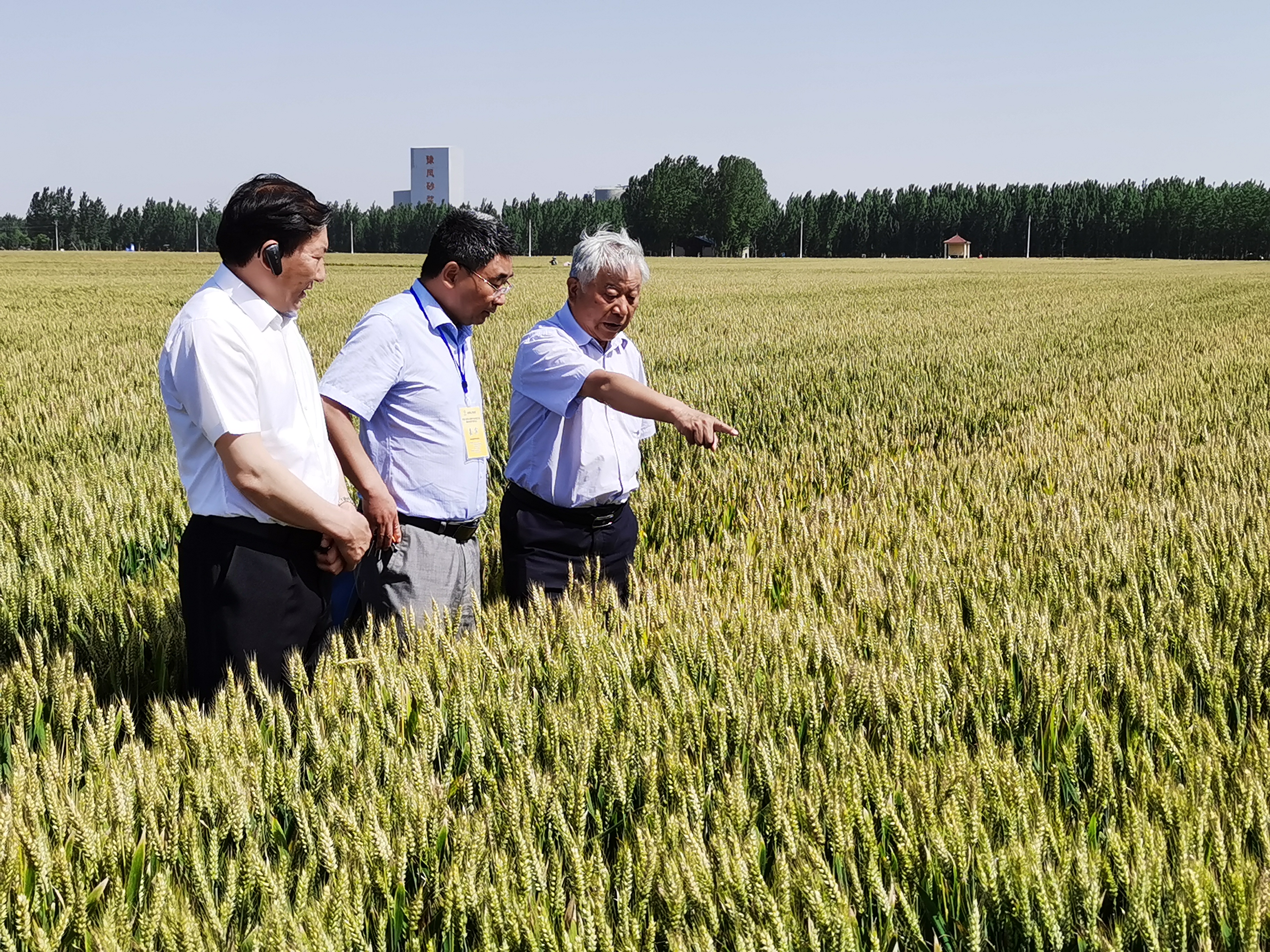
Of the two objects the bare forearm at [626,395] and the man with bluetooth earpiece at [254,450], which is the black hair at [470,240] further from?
the man with bluetooth earpiece at [254,450]

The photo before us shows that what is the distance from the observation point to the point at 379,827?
1.88 metres

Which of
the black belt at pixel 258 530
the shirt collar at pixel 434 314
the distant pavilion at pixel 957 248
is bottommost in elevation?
the black belt at pixel 258 530

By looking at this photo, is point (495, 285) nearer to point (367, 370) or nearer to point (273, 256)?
point (367, 370)

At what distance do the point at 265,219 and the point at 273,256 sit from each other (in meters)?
0.09

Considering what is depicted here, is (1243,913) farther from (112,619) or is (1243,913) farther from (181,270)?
(181,270)

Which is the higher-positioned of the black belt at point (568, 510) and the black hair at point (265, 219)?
the black hair at point (265, 219)

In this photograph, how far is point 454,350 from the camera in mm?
3350

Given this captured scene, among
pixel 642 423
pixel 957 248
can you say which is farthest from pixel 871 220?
pixel 642 423

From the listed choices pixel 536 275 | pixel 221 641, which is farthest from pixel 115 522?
pixel 536 275

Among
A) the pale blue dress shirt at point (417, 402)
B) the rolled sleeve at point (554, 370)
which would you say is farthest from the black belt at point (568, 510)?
the pale blue dress shirt at point (417, 402)

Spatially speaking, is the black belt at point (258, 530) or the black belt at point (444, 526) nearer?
the black belt at point (258, 530)

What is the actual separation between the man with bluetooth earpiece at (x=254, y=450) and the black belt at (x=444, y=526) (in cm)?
50

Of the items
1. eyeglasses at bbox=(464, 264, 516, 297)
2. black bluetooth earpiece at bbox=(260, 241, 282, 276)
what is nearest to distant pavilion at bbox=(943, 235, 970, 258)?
eyeglasses at bbox=(464, 264, 516, 297)

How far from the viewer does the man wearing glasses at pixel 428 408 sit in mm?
3197
